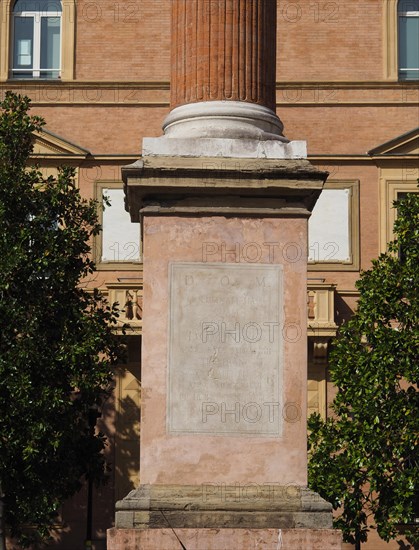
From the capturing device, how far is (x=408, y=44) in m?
33.9

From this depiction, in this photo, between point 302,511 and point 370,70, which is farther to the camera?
point 370,70

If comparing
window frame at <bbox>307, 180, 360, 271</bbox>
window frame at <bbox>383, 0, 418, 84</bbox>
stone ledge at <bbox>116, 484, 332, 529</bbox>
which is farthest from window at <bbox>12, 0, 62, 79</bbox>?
stone ledge at <bbox>116, 484, 332, 529</bbox>

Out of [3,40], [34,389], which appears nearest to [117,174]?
[3,40]

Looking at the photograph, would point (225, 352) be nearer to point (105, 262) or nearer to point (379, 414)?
point (379, 414)

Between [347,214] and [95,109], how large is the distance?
20.5ft

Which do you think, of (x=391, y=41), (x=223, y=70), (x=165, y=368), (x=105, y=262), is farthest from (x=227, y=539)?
(x=391, y=41)

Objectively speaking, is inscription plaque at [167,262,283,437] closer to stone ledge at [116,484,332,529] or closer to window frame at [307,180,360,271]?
stone ledge at [116,484,332,529]

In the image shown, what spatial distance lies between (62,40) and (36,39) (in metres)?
0.65

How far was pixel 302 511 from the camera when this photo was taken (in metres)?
11.7

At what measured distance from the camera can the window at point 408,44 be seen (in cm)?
3388

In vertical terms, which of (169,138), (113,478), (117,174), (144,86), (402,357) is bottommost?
(113,478)

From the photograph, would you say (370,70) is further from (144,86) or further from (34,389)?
(34,389)

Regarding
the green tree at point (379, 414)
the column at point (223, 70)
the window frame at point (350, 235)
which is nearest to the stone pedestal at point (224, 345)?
the column at point (223, 70)

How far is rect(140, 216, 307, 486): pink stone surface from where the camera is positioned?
11.9 meters
